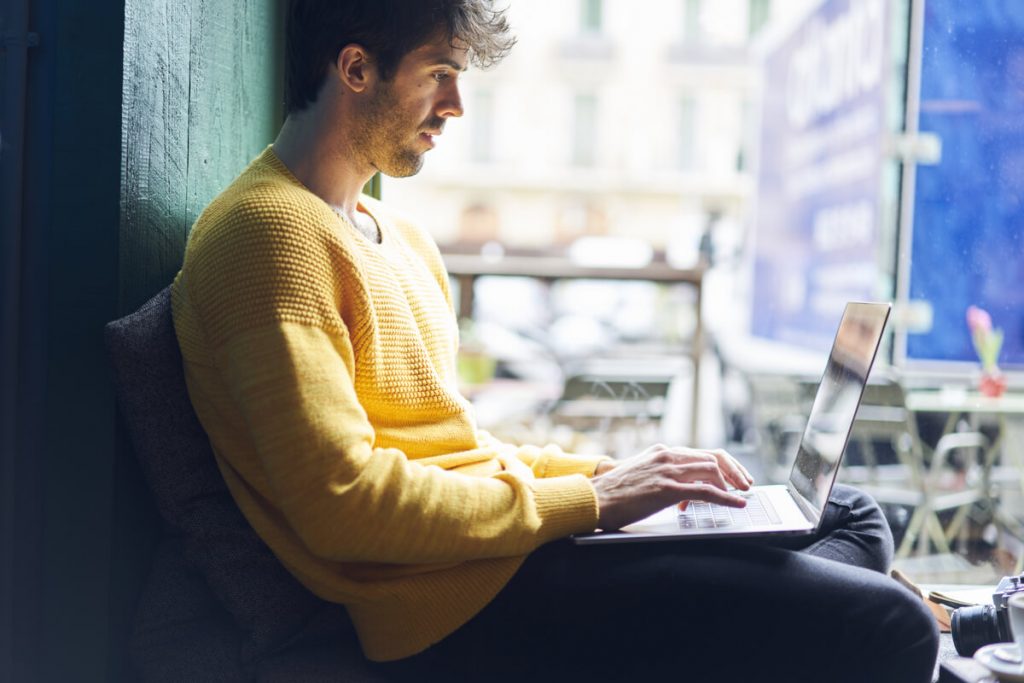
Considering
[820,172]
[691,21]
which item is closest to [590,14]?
[691,21]

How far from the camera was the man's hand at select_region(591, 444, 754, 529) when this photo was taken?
1364 millimetres

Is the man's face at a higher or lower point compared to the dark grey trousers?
higher

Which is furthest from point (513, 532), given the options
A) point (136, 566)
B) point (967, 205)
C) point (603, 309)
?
point (603, 309)

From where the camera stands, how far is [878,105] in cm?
394

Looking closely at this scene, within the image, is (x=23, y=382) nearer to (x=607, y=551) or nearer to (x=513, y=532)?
(x=513, y=532)

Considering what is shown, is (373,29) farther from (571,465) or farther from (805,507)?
(805,507)

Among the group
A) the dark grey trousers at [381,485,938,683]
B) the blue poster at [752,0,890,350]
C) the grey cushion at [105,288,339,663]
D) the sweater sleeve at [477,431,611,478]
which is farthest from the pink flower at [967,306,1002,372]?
the grey cushion at [105,288,339,663]

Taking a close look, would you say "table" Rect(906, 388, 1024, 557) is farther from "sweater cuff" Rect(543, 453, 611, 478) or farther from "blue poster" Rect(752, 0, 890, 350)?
"sweater cuff" Rect(543, 453, 611, 478)

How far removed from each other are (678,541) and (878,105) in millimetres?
3050

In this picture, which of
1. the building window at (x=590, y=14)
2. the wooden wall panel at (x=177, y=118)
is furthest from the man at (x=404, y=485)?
the building window at (x=590, y=14)

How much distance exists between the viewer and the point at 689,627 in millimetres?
1320

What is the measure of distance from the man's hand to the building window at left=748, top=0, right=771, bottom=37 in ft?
69.1

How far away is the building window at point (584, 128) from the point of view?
2258cm

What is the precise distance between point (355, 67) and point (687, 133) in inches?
883
